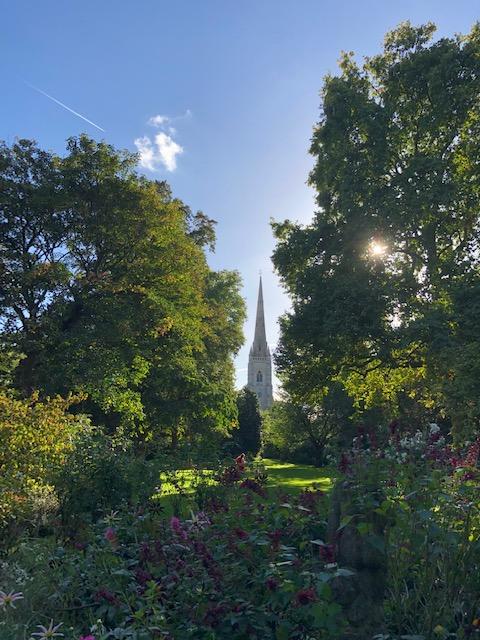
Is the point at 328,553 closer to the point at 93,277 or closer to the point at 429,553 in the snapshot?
the point at 429,553

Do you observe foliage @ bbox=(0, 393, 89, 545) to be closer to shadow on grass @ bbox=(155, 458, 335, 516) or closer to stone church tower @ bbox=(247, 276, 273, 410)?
shadow on grass @ bbox=(155, 458, 335, 516)

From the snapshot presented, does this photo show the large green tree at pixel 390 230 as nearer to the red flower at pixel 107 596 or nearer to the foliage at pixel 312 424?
the red flower at pixel 107 596

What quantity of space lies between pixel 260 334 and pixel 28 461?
4373 inches

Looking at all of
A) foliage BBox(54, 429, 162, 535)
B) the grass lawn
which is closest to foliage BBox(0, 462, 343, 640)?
the grass lawn

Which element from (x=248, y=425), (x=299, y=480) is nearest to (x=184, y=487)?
(x=299, y=480)

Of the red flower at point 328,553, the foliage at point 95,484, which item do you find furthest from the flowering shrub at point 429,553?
the foliage at point 95,484

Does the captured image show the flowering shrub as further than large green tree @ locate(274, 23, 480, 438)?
No

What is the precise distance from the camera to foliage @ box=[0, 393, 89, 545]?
734 cm

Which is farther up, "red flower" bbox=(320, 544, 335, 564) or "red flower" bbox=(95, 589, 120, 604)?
"red flower" bbox=(320, 544, 335, 564)

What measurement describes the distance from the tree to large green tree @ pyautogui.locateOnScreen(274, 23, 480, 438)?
2518 cm

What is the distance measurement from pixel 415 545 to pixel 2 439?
7492 mm

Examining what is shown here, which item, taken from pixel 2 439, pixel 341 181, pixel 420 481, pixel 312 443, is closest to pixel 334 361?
pixel 341 181

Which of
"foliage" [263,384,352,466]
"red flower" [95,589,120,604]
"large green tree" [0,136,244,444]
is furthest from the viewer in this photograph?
"foliage" [263,384,352,466]

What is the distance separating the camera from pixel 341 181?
1891 centimetres
